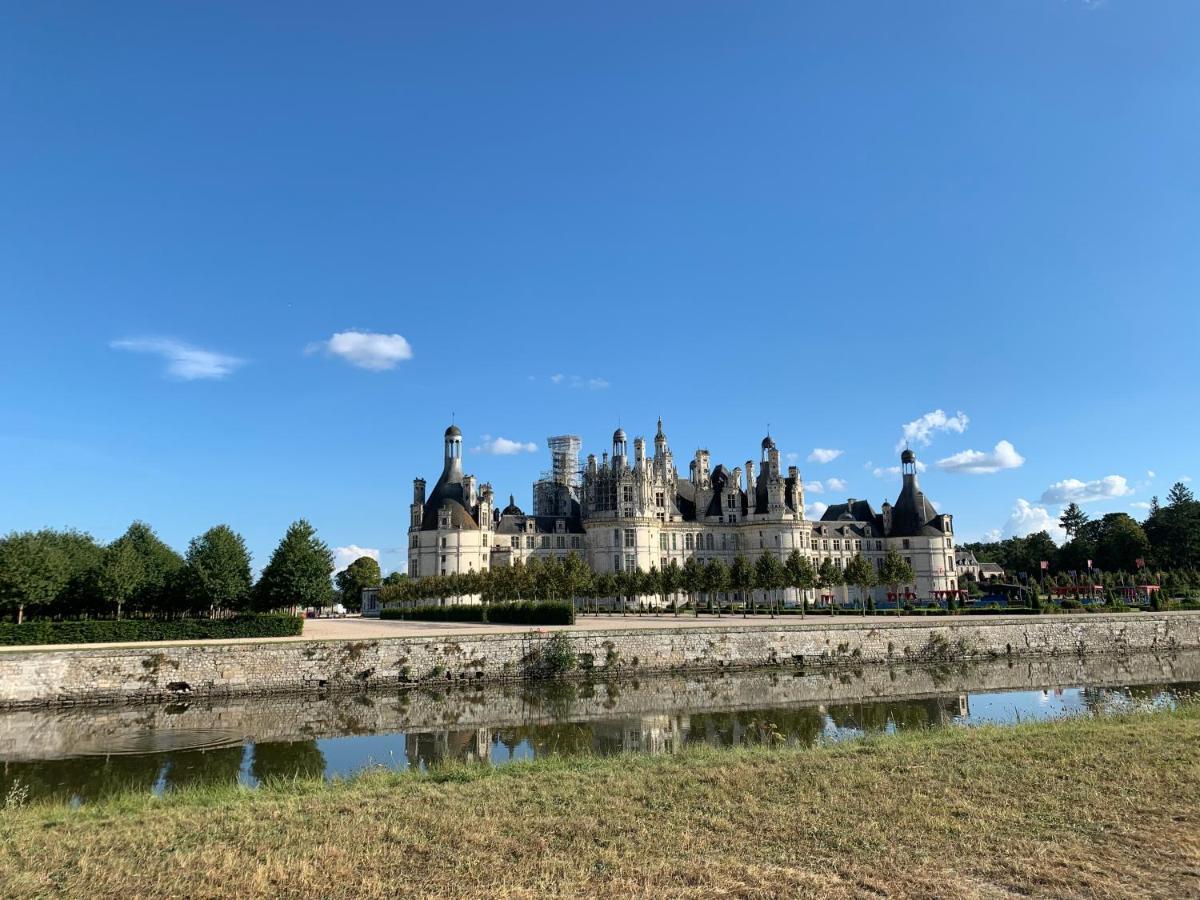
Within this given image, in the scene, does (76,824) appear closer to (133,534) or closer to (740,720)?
(740,720)

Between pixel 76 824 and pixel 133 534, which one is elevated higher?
pixel 133 534

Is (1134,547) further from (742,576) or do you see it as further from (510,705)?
Answer: (510,705)

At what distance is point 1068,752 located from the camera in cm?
1170

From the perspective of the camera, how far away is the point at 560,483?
94938 mm

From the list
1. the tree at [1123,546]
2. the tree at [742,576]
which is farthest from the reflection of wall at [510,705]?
the tree at [1123,546]

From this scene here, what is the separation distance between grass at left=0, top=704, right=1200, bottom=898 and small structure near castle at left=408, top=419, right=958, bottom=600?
69.5 metres

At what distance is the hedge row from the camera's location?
138ft

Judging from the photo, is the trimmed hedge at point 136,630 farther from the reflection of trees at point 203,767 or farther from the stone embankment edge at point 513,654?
the reflection of trees at point 203,767

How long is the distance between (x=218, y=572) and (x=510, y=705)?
24336 millimetres

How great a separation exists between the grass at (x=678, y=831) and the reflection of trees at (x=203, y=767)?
360 cm

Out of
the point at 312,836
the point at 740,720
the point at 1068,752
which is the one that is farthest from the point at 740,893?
the point at 740,720

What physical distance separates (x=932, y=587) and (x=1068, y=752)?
78.7m

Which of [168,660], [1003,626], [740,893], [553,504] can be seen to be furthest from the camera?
[553,504]

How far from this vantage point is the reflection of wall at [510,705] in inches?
840
